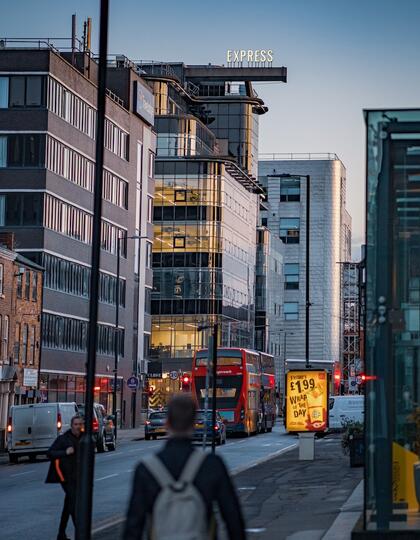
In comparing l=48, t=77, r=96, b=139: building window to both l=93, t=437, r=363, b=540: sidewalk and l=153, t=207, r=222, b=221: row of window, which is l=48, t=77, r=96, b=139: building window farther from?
l=93, t=437, r=363, b=540: sidewalk

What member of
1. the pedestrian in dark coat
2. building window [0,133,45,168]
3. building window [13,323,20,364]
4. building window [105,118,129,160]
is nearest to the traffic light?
building window [13,323,20,364]

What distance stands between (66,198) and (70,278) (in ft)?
15.1

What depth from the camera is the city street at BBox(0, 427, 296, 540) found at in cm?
2397

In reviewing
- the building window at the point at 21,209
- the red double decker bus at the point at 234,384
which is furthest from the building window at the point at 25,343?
the building window at the point at 21,209

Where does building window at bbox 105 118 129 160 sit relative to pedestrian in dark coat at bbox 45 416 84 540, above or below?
above

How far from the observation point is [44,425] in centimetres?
5034

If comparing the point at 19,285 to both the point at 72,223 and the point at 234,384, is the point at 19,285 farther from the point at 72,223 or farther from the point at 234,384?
the point at 72,223

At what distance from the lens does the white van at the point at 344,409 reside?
236ft

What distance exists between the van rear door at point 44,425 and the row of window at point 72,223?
2994 centimetres

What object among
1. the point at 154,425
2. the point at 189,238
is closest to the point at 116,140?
the point at 154,425

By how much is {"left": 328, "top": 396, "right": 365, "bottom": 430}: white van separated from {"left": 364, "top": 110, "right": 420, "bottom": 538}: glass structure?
56.3 meters

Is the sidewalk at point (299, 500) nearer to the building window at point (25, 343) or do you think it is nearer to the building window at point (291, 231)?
the building window at point (25, 343)

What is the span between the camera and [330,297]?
166875 millimetres

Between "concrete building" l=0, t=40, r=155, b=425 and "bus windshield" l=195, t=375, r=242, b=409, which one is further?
"concrete building" l=0, t=40, r=155, b=425
